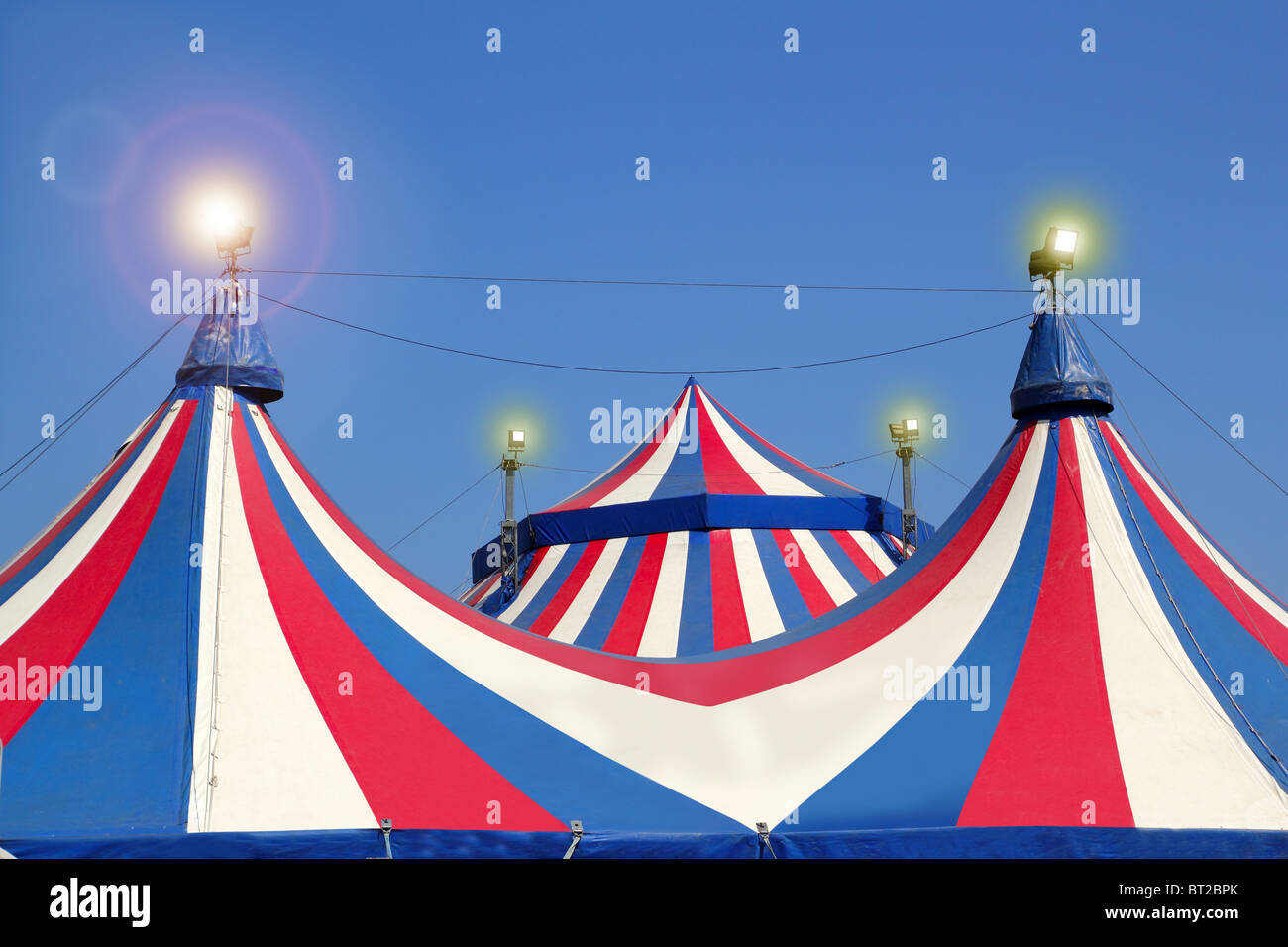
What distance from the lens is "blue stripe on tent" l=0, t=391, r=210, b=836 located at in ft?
13.5

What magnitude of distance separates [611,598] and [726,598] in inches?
36.4

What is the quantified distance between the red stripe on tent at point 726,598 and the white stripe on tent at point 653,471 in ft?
2.12

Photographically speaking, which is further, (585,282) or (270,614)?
(585,282)

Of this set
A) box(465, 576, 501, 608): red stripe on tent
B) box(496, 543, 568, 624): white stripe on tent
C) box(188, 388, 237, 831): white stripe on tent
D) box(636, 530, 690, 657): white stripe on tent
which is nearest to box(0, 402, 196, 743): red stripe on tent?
Result: box(188, 388, 237, 831): white stripe on tent

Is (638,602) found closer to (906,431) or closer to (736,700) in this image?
(736,700)

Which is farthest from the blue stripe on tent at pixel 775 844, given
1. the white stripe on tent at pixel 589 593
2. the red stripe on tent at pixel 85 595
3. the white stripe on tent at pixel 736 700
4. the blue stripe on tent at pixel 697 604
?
the white stripe on tent at pixel 589 593

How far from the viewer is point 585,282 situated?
814 centimetres

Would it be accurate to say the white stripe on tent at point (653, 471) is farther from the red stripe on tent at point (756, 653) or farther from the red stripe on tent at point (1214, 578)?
the red stripe on tent at point (1214, 578)

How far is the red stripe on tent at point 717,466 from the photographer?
31.2 feet

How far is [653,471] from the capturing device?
10297mm
